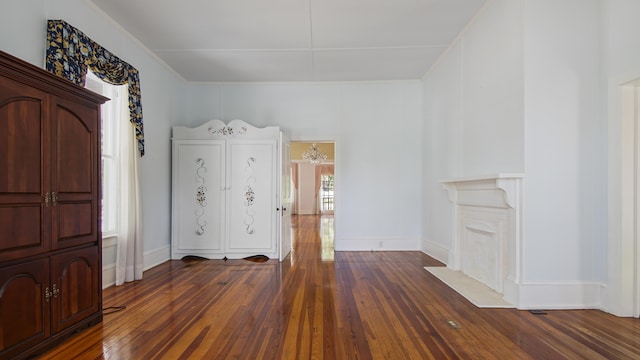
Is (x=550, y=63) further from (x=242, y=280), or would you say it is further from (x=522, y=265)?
(x=242, y=280)

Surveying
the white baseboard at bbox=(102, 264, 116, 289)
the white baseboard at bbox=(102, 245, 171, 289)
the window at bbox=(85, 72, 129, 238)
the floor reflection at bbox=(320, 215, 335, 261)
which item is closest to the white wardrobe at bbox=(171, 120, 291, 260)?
the white baseboard at bbox=(102, 245, 171, 289)

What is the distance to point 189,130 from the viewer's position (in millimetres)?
5477

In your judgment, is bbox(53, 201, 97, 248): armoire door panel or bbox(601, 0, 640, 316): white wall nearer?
bbox(53, 201, 97, 248): armoire door panel

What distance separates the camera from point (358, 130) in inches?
245

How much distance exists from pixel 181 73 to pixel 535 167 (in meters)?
5.54

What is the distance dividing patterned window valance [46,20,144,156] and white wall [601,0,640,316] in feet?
16.7

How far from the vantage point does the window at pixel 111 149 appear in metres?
4.04

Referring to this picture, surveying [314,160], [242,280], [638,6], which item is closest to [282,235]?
[242,280]

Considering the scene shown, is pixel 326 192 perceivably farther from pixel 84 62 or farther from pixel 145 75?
pixel 84 62

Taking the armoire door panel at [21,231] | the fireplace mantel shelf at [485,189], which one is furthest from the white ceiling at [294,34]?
the armoire door panel at [21,231]

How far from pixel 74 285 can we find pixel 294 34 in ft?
12.1

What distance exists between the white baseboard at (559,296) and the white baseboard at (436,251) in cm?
176

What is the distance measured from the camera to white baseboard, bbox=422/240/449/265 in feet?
16.3

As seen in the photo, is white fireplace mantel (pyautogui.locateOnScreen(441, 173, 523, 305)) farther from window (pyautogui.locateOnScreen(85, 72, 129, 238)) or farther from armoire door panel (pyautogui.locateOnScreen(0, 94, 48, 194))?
window (pyautogui.locateOnScreen(85, 72, 129, 238))
